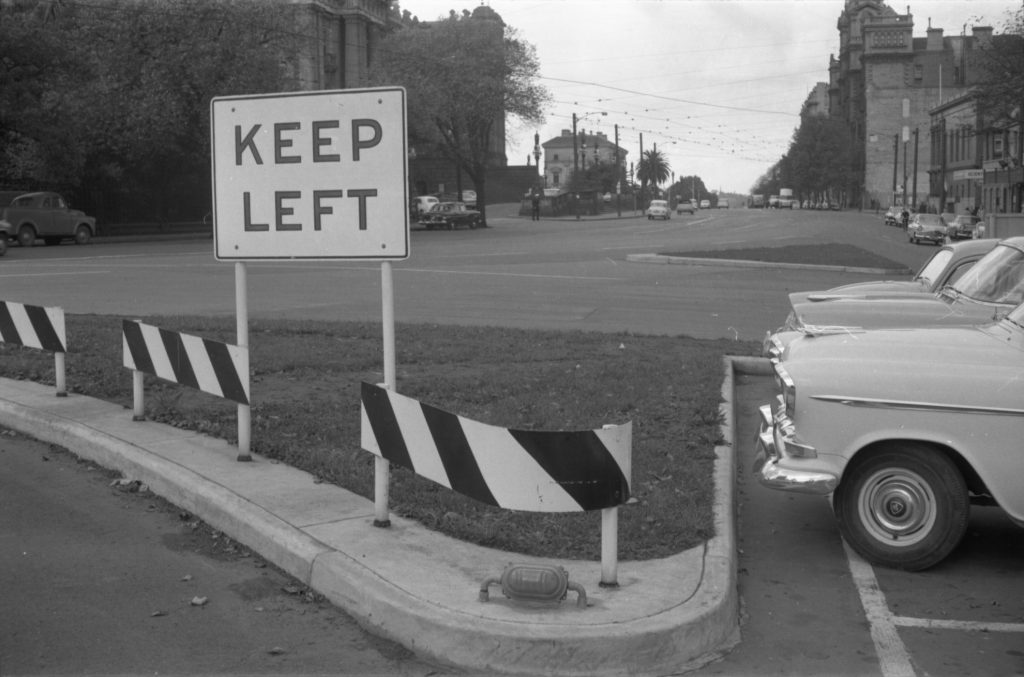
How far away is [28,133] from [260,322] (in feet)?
118

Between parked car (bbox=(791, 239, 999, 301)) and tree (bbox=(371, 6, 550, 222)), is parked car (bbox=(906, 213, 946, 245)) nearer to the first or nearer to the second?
tree (bbox=(371, 6, 550, 222))

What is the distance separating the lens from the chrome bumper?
616 cm

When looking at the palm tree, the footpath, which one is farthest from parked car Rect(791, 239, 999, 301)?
the palm tree

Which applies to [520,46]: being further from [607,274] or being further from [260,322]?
[260,322]

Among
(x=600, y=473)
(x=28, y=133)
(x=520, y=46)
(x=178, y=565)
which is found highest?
(x=520, y=46)

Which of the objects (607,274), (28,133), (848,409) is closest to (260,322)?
(848,409)

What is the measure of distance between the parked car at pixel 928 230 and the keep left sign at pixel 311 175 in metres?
47.0

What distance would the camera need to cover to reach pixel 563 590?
198 inches

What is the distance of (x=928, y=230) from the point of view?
5100 cm

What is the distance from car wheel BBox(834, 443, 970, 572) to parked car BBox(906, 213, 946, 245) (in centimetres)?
4651

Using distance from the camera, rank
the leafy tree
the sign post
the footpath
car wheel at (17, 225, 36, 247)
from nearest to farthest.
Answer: the footpath, the sign post, car wheel at (17, 225, 36, 247), the leafy tree

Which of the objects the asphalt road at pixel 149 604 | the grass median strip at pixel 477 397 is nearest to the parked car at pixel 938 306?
the grass median strip at pixel 477 397

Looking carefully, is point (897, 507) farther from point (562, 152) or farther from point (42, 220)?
point (562, 152)

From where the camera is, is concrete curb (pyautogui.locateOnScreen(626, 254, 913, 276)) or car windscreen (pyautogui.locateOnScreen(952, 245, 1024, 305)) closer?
car windscreen (pyautogui.locateOnScreen(952, 245, 1024, 305))
